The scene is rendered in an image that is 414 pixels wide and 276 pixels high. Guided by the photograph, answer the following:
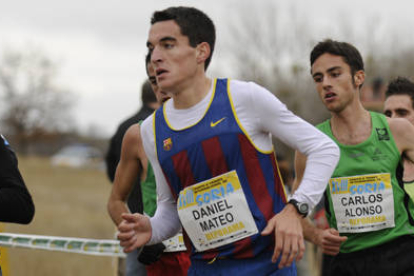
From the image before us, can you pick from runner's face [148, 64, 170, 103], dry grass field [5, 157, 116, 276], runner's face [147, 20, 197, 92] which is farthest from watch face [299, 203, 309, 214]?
dry grass field [5, 157, 116, 276]

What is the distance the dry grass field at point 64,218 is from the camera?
44.3 feet

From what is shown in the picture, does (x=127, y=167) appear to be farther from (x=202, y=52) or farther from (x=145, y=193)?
(x=202, y=52)

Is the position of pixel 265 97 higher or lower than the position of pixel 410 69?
higher

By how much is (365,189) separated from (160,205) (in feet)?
4.61

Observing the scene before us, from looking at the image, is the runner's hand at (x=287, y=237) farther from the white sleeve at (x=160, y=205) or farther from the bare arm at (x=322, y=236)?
the bare arm at (x=322, y=236)

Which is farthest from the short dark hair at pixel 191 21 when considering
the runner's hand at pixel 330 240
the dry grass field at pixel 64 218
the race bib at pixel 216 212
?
the dry grass field at pixel 64 218

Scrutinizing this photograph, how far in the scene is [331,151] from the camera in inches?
131

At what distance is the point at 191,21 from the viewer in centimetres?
364

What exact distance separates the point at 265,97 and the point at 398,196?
1.55 m

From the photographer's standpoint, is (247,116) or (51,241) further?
(51,241)

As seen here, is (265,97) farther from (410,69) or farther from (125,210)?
(410,69)

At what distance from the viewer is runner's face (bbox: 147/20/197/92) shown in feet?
11.6

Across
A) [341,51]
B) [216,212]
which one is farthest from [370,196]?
Answer: [216,212]

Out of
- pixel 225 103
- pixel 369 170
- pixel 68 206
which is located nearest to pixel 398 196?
pixel 369 170
